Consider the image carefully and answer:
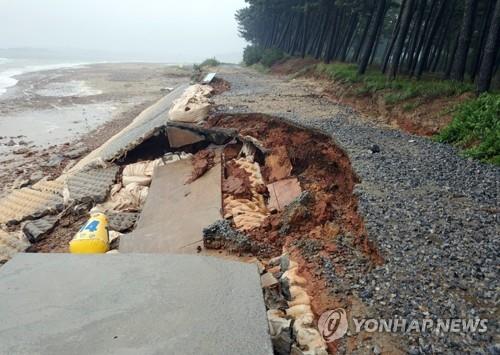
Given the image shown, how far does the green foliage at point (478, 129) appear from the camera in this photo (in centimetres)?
714

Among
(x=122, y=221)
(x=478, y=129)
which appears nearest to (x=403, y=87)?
(x=478, y=129)

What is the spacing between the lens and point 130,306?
3127 millimetres

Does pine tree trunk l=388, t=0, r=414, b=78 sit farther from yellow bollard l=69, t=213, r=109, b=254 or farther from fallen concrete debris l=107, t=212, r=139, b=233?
yellow bollard l=69, t=213, r=109, b=254

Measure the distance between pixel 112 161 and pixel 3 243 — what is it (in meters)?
3.67

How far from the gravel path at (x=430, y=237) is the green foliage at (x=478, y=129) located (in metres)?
0.42

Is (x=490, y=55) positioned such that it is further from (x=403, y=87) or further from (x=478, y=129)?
(x=478, y=129)

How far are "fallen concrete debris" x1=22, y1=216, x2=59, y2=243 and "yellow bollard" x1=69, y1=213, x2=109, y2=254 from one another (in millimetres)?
1161

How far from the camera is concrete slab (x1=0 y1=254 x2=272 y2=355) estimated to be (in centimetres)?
271

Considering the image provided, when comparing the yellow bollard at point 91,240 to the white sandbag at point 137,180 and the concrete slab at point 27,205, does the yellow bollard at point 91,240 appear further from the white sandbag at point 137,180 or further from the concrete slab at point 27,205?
the white sandbag at point 137,180

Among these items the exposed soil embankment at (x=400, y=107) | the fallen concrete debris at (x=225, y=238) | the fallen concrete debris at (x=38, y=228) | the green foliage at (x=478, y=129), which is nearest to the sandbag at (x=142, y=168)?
the fallen concrete debris at (x=38, y=228)

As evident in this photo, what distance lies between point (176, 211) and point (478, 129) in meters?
6.63

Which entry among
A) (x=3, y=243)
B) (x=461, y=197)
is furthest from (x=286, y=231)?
(x=3, y=243)

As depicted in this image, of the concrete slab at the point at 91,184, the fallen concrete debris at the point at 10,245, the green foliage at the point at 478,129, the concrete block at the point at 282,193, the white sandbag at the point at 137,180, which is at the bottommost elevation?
the fallen concrete debris at the point at 10,245

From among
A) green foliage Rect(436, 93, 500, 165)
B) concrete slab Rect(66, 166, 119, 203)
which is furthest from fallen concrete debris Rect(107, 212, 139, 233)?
green foliage Rect(436, 93, 500, 165)
